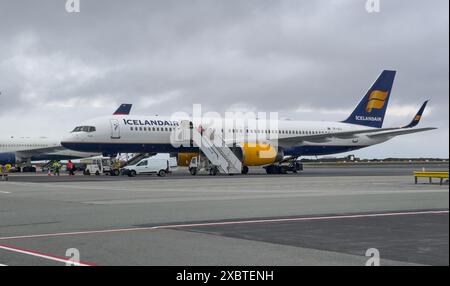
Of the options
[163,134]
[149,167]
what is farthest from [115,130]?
[149,167]

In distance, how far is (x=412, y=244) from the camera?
10766 millimetres

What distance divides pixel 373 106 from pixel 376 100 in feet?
2.05

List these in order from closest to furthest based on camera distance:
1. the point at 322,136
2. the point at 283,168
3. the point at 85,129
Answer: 1. the point at 85,129
2. the point at 322,136
3. the point at 283,168

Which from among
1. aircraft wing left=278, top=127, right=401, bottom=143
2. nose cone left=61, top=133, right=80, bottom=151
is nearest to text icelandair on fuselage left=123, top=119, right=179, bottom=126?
nose cone left=61, top=133, right=80, bottom=151

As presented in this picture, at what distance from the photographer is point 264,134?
52781 millimetres

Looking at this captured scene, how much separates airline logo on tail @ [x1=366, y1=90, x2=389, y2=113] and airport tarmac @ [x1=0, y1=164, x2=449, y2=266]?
3806 centimetres

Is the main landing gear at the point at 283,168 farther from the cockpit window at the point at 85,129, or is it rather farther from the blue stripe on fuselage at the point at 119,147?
the cockpit window at the point at 85,129

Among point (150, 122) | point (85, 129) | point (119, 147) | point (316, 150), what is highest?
point (150, 122)

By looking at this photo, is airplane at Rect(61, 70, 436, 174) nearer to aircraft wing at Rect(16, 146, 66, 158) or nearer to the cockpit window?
the cockpit window

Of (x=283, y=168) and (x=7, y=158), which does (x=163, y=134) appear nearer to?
(x=283, y=168)

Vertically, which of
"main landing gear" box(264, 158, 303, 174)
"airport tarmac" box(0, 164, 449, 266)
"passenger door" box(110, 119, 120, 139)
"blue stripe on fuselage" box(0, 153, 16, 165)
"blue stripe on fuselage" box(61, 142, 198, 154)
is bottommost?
"airport tarmac" box(0, 164, 449, 266)

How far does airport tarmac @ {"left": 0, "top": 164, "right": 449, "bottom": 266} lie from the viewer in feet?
31.7

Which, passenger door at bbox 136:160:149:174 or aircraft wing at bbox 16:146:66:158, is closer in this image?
passenger door at bbox 136:160:149:174
